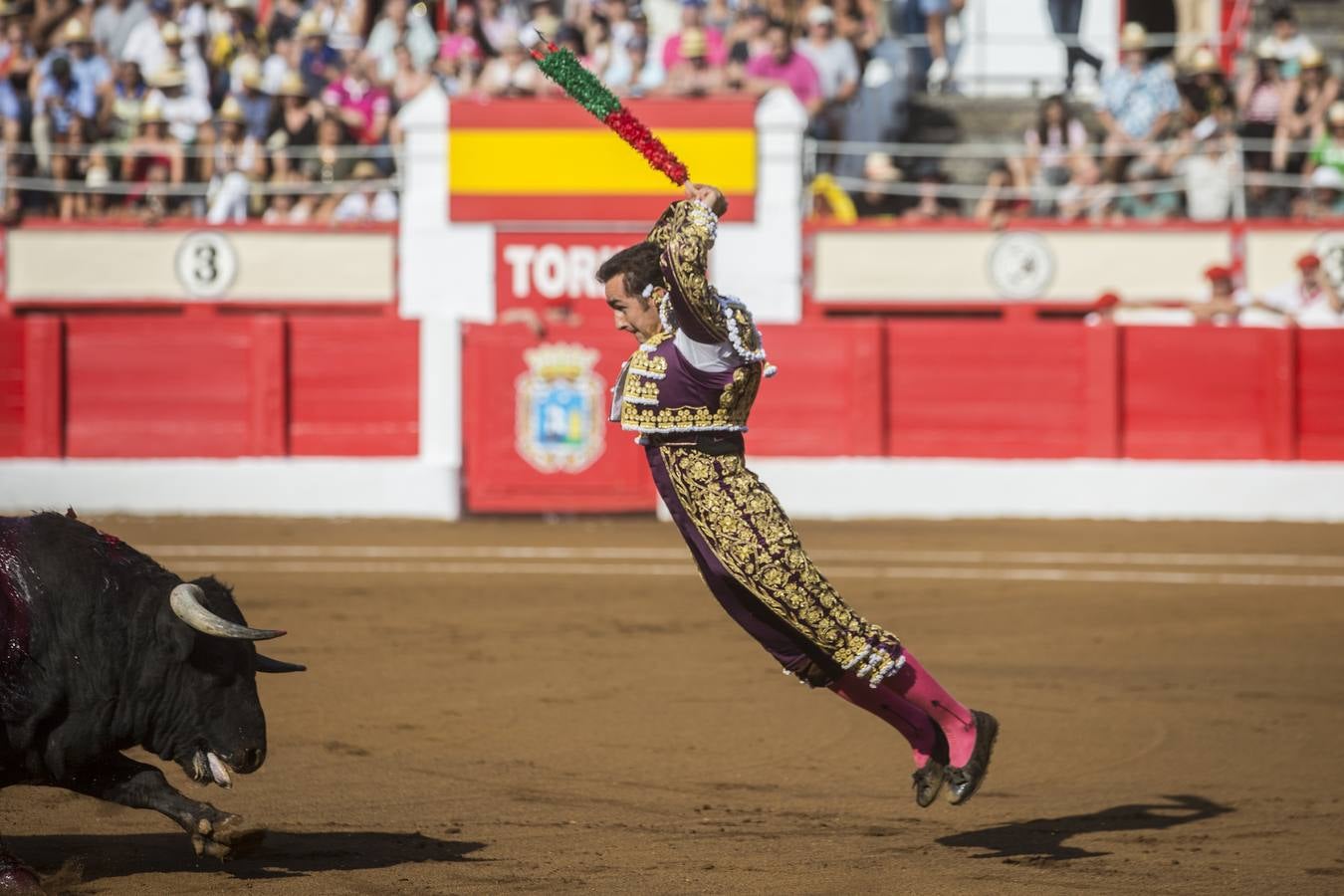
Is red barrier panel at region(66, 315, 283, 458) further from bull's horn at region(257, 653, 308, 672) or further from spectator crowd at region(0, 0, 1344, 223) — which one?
bull's horn at region(257, 653, 308, 672)

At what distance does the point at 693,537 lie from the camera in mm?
4672

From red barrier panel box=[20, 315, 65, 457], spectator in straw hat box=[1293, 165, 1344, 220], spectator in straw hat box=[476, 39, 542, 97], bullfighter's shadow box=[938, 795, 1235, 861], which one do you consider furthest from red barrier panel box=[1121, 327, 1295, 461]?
bullfighter's shadow box=[938, 795, 1235, 861]

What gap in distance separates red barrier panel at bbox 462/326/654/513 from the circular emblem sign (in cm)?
312

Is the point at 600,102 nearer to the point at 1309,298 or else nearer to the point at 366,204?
the point at 1309,298

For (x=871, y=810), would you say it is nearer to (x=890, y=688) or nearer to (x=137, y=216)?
(x=890, y=688)

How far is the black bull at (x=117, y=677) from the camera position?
13.8 ft

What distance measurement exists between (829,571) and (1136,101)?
19.3 feet

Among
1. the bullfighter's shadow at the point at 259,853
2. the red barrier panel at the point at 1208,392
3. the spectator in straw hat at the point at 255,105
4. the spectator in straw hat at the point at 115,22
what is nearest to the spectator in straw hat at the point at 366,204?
the spectator in straw hat at the point at 255,105

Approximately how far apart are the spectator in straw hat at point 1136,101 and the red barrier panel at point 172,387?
19.2 feet

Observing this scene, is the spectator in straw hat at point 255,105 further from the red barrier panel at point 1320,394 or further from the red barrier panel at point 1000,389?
the red barrier panel at point 1320,394

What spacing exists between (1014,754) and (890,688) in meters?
1.32

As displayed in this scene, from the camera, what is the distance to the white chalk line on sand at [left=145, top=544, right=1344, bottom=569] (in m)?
10.4

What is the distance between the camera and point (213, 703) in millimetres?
4359

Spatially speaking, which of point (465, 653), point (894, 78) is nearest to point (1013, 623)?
point (465, 653)
